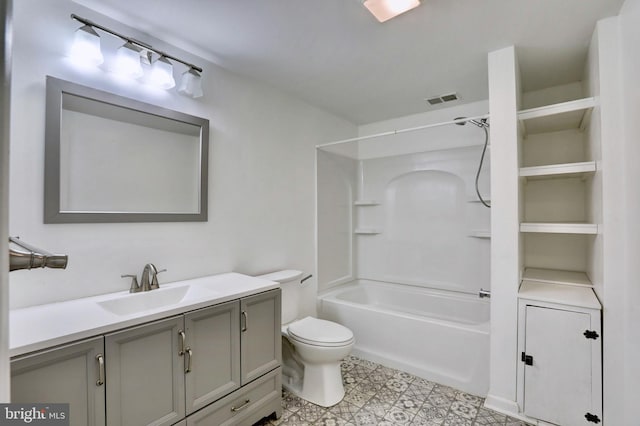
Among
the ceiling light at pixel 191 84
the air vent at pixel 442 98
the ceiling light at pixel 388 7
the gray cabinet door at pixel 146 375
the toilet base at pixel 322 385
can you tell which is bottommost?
the toilet base at pixel 322 385

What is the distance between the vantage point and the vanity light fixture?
1515 mm

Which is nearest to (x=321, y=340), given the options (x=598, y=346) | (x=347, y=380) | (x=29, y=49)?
(x=347, y=380)

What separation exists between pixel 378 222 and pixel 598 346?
2233mm

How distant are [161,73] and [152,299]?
4.32 ft

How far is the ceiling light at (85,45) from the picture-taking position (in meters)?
1.51

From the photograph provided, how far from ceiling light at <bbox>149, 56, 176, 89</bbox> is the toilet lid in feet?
5.97

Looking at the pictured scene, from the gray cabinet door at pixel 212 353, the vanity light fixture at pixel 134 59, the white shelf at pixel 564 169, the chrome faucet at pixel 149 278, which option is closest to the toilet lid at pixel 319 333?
the gray cabinet door at pixel 212 353

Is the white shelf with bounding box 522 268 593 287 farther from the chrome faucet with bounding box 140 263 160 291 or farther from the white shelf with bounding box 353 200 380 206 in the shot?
the chrome faucet with bounding box 140 263 160 291

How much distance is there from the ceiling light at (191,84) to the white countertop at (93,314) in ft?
3.99

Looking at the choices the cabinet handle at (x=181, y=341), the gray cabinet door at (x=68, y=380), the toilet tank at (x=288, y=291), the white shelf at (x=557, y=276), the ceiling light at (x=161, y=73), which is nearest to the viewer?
the gray cabinet door at (x=68, y=380)

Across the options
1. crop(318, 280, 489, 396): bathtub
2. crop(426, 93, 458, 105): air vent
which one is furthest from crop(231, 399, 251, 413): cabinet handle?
crop(426, 93, 458, 105): air vent

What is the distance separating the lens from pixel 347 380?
2375 mm

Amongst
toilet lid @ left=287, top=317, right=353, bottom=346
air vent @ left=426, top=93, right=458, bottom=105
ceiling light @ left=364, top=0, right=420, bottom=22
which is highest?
air vent @ left=426, top=93, right=458, bottom=105

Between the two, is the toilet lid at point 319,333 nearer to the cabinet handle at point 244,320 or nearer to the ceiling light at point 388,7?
the cabinet handle at point 244,320
